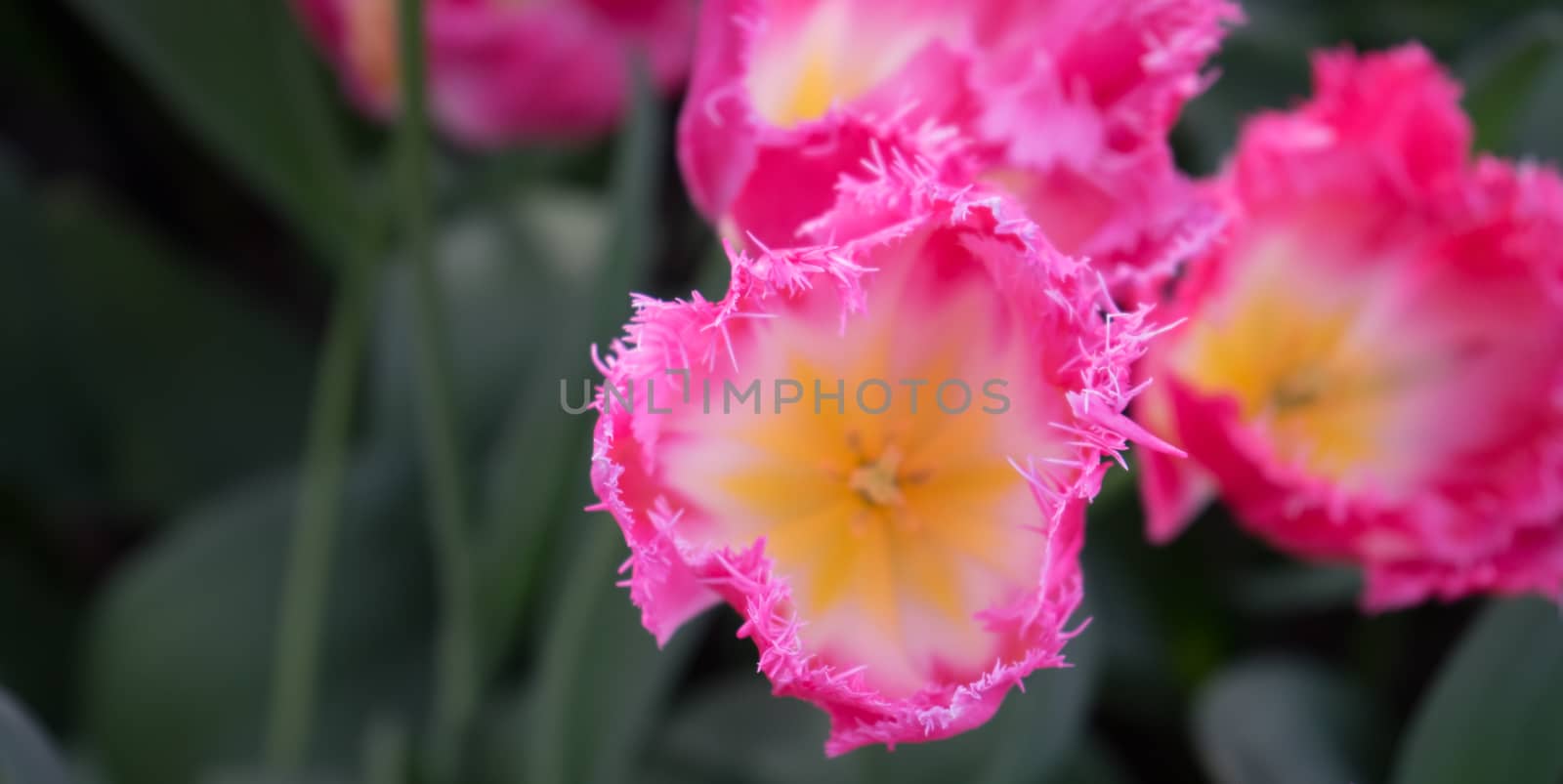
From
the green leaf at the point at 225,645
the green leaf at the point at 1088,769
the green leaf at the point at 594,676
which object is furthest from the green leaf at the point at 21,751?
Answer: the green leaf at the point at 1088,769

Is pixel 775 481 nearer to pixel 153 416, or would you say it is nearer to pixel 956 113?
pixel 956 113

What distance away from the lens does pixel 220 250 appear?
38.9 inches

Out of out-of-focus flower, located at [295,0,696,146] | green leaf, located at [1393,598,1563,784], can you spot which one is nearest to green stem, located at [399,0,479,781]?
out-of-focus flower, located at [295,0,696,146]

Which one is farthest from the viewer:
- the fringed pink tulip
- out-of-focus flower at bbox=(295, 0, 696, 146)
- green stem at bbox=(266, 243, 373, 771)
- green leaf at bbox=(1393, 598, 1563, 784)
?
out-of-focus flower at bbox=(295, 0, 696, 146)

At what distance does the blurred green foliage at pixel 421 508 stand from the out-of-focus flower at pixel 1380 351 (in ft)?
0.13

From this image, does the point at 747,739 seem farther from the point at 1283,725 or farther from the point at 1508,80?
the point at 1508,80

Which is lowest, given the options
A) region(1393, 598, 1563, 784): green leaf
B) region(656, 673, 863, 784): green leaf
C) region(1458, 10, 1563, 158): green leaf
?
region(656, 673, 863, 784): green leaf

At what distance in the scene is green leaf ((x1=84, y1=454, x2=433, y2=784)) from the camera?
699mm

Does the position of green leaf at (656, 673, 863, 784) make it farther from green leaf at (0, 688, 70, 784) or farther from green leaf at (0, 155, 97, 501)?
green leaf at (0, 155, 97, 501)

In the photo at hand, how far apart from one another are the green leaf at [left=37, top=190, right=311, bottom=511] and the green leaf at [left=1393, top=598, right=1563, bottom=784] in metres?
0.71

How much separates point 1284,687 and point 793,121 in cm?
40

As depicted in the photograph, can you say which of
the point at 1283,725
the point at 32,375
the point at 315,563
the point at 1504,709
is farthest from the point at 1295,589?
the point at 32,375

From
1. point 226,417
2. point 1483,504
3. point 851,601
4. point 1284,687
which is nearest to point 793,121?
point 851,601

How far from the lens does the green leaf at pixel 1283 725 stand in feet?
1.78
